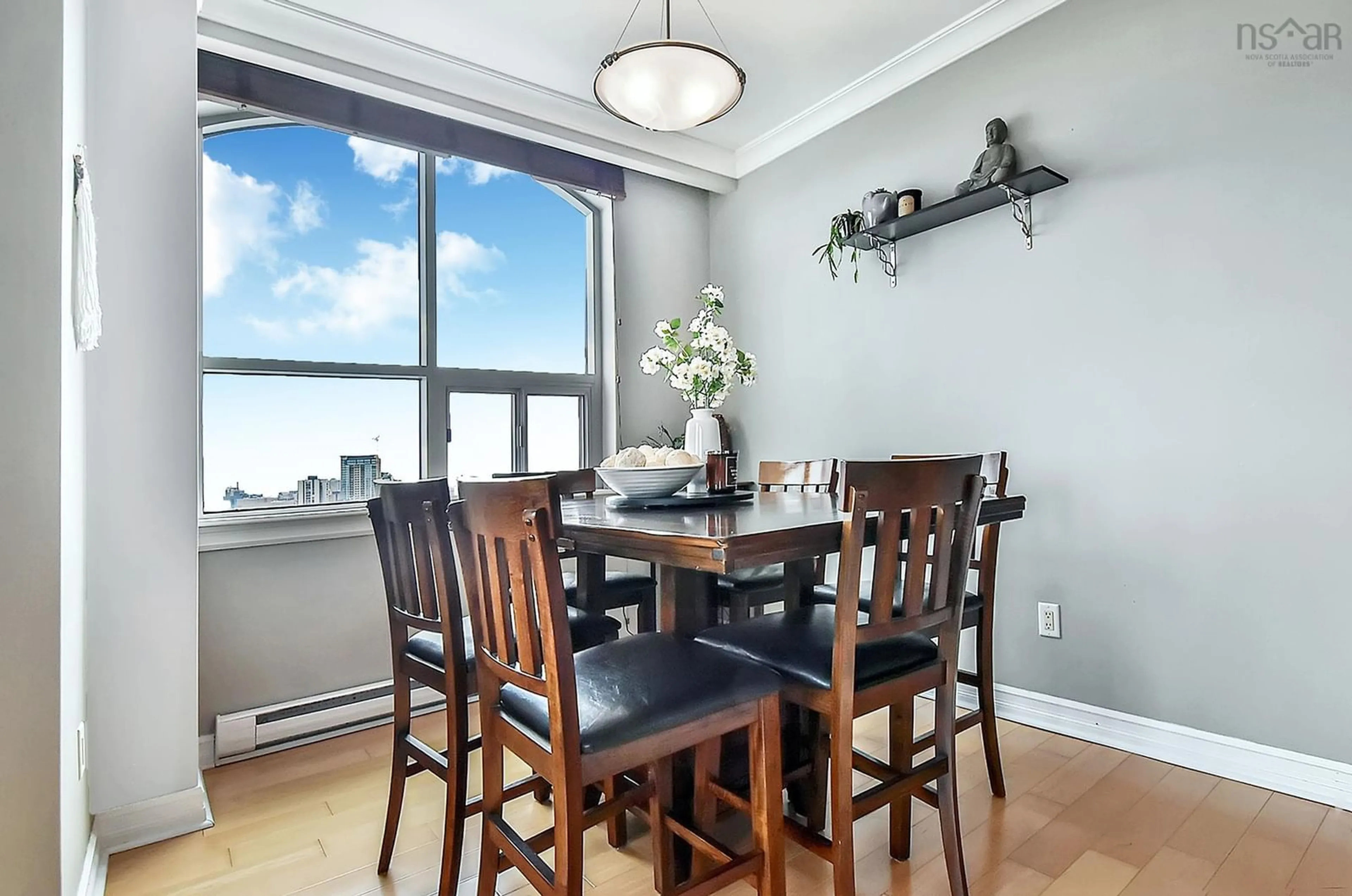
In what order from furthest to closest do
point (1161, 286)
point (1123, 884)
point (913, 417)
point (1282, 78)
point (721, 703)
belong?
point (913, 417), point (1161, 286), point (1282, 78), point (1123, 884), point (721, 703)

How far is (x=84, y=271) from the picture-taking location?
4.88 ft

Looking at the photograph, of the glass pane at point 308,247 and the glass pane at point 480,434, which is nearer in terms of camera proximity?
the glass pane at point 308,247

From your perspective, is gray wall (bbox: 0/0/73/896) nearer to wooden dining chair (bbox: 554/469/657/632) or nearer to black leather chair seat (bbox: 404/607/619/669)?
black leather chair seat (bbox: 404/607/619/669)

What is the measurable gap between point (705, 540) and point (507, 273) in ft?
8.35

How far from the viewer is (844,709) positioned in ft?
4.25

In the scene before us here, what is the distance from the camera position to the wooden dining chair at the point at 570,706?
1105mm

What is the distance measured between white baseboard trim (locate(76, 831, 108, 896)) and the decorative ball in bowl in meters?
1.50

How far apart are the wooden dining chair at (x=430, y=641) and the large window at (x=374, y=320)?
50.2 inches

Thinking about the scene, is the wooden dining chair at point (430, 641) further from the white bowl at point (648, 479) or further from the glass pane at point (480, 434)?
the glass pane at point (480, 434)

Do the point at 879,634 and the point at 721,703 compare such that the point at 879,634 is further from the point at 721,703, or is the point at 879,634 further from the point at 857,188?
the point at 857,188

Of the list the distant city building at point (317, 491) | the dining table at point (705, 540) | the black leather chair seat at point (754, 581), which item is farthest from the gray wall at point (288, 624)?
the black leather chair seat at point (754, 581)

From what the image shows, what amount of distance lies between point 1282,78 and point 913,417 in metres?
1.52

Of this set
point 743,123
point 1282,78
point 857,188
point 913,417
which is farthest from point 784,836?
point 743,123

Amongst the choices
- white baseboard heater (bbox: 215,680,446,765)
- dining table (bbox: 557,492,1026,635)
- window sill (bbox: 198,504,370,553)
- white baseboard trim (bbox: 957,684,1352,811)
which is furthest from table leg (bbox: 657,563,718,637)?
white baseboard trim (bbox: 957,684,1352,811)
